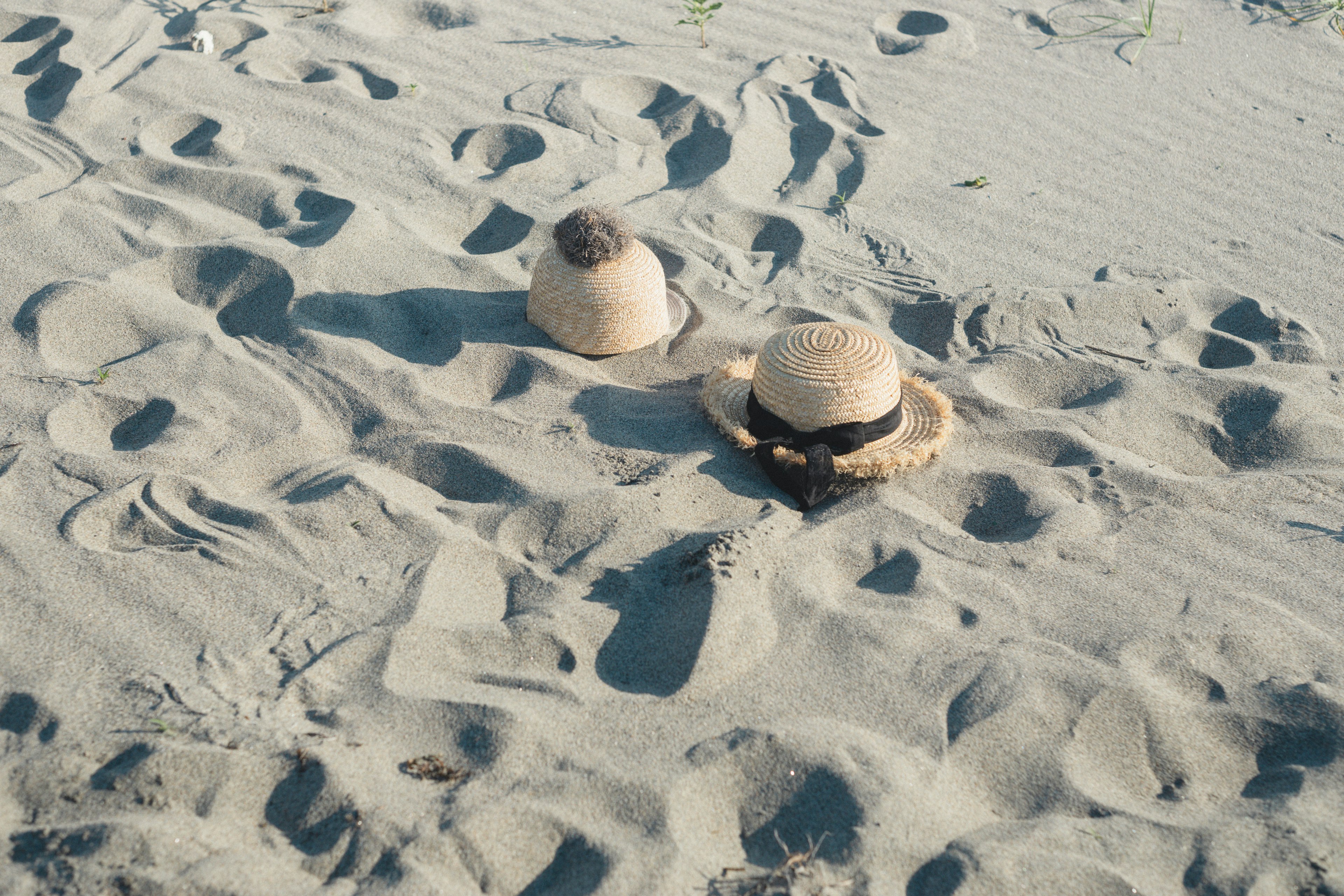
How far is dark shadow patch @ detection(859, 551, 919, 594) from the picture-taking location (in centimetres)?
268

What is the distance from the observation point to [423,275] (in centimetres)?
389

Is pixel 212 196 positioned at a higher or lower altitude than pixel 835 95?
lower

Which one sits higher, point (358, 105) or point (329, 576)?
point (358, 105)

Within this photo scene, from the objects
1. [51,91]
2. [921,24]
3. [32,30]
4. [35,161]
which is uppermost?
[921,24]

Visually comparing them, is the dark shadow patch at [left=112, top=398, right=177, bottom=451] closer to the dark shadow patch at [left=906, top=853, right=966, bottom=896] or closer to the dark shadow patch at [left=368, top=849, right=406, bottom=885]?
the dark shadow patch at [left=368, top=849, right=406, bottom=885]

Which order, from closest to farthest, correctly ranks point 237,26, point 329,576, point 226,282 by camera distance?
1. point 329,576
2. point 226,282
3. point 237,26

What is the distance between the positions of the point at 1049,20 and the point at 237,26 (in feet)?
16.6

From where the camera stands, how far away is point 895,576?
8.94 ft

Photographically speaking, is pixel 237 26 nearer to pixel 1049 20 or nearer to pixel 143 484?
pixel 143 484

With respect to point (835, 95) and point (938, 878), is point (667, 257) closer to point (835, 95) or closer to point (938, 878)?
point (835, 95)

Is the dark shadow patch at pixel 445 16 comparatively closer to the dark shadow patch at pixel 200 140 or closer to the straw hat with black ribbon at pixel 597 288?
the dark shadow patch at pixel 200 140

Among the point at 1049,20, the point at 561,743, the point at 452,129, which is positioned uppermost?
the point at 1049,20

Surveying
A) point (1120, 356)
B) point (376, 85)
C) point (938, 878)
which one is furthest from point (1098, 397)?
point (376, 85)

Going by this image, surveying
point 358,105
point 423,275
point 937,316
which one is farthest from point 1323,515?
point 358,105
